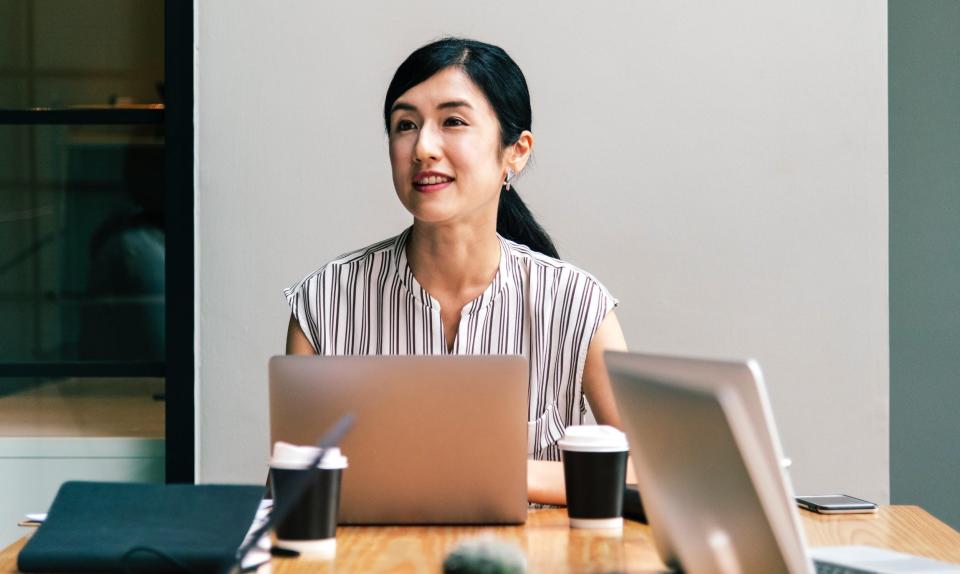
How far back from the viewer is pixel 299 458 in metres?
1.12

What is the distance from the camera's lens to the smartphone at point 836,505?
1.37 meters

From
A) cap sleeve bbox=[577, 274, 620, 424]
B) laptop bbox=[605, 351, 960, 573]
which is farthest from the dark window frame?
laptop bbox=[605, 351, 960, 573]

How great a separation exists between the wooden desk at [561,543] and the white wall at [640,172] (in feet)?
4.11

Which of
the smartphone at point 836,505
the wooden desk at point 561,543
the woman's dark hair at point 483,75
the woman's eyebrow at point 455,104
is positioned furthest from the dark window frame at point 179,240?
the smartphone at point 836,505

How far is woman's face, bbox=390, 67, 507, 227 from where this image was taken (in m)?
1.78

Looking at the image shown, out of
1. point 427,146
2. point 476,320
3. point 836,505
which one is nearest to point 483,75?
point 427,146

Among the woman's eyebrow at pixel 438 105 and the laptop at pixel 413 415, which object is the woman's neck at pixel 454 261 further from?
the laptop at pixel 413 415

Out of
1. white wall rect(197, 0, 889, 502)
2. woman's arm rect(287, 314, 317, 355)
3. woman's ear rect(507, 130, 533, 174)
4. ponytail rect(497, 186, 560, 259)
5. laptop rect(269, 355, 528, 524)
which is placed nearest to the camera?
laptop rect(269, 355, 528, 524)

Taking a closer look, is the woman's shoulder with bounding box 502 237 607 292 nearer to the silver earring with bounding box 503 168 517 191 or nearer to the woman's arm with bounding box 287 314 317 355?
the silver earring with bounding box 503 168 517 191

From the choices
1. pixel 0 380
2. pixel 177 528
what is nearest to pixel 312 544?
pixel 177 528

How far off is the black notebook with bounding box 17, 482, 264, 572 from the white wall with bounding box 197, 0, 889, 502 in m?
1.40

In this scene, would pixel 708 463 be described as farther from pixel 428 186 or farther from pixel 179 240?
pixel 179 240

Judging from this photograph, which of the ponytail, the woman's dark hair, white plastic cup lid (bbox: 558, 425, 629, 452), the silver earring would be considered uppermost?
the woman's dark hair

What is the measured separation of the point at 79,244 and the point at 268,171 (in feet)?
1.81
